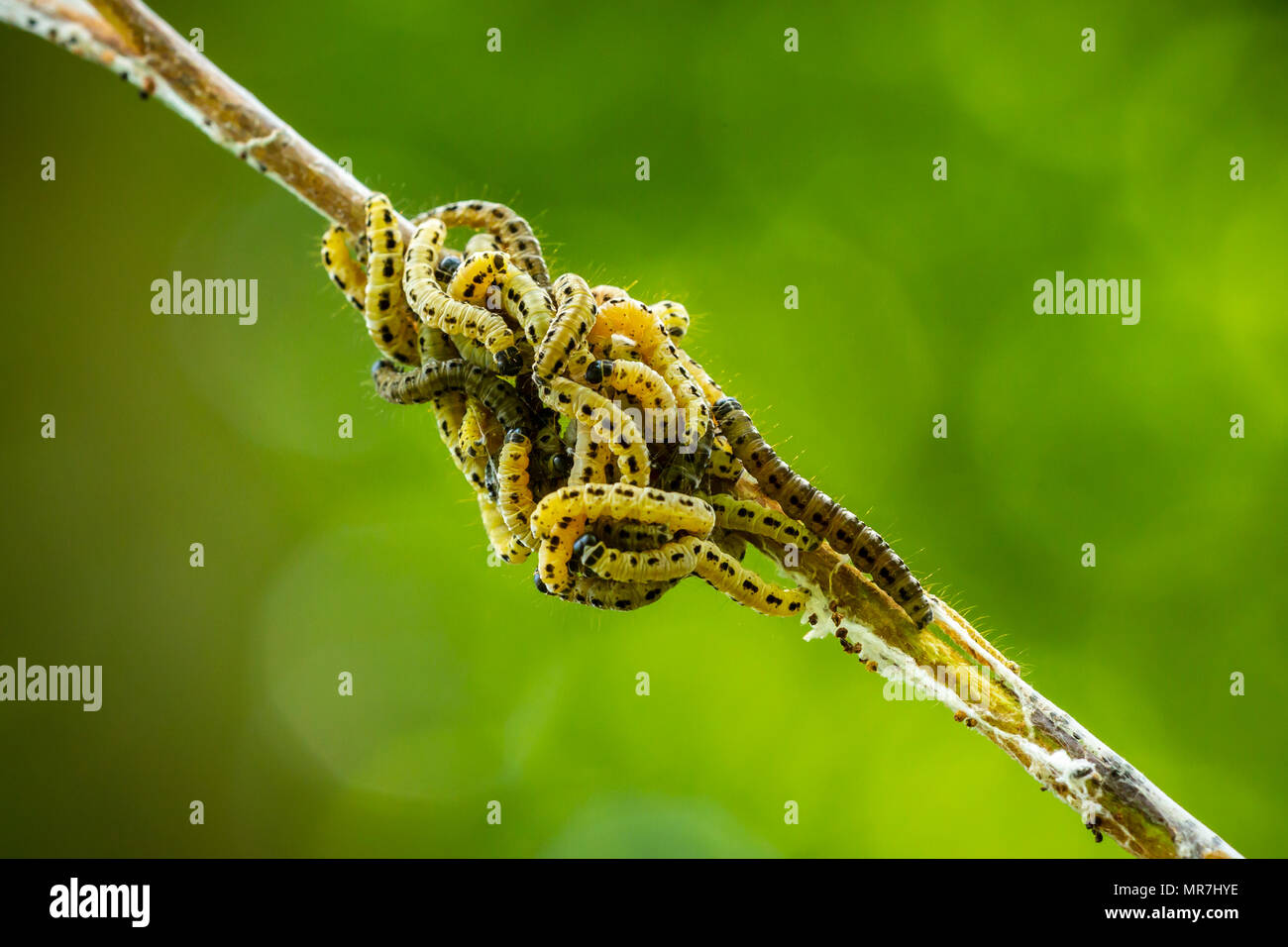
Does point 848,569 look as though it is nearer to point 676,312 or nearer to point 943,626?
point 943,626

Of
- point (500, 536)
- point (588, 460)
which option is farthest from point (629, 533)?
point (500, 536)

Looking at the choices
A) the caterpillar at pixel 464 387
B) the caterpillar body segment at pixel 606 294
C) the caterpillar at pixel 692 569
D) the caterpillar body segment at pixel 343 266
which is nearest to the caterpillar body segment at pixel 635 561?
the caterpillar at pixel 692 569

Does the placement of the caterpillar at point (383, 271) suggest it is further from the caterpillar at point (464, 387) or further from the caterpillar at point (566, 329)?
the caterpillar at point (566, 329)

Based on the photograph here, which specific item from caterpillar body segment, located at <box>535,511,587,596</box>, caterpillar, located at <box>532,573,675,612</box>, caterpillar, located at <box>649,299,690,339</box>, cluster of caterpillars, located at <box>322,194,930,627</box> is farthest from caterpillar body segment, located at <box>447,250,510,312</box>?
caterpillar, located at <box>532,573,675,612</box>

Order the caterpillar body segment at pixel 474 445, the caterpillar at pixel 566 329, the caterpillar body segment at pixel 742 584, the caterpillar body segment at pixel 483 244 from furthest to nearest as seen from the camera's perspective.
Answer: the caterpillar body segment at pixel 483 244, the caterpillar body segment at pixel 474 445, the caterpillar body segment at pixel 742 584, the caterpillar at pixel 566 329

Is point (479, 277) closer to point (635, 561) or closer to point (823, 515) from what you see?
point (635, 561)

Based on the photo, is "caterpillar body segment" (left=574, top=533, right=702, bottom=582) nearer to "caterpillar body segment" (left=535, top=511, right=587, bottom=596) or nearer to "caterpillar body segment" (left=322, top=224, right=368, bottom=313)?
"caterpillar body segment" (left=535, top=511, right=587, bottom=596)
